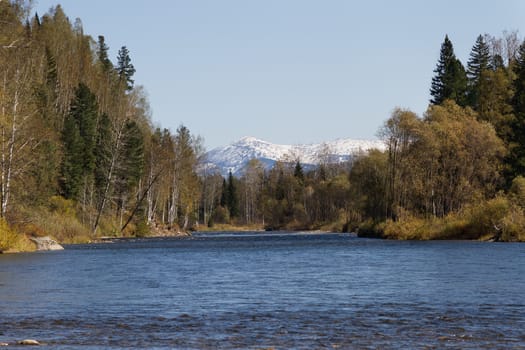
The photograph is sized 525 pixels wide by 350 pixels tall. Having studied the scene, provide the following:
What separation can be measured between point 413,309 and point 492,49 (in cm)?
9818

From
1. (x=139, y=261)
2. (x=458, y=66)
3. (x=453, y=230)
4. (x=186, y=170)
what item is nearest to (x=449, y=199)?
(x=453, y=230)

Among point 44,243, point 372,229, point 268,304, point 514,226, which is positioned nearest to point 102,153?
point 372,229

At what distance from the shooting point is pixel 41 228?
64562 mm

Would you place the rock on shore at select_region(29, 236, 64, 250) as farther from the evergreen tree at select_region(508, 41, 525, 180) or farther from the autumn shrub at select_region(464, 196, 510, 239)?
the evergreen tree at select_region(508, 41, 525, 180)

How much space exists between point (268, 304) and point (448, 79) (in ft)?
275

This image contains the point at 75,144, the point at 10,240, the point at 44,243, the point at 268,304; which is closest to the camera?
the point at 268,304

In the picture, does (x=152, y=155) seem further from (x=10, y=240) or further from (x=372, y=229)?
(x=10, y=240)

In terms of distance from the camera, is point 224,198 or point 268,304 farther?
point 224,198

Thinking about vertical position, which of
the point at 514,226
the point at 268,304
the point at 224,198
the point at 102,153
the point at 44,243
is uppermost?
the point at 102,153

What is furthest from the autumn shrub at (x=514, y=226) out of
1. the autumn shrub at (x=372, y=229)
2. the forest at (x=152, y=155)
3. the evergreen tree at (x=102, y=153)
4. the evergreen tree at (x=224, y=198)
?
the evergreen tree at (x=224, y=198)

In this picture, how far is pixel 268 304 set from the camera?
24.0m

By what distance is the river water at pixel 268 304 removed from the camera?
17.3 metres

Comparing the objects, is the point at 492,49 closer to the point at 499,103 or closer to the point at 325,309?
the point at 499,103

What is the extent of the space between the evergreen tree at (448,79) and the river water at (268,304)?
62152 millimetres
